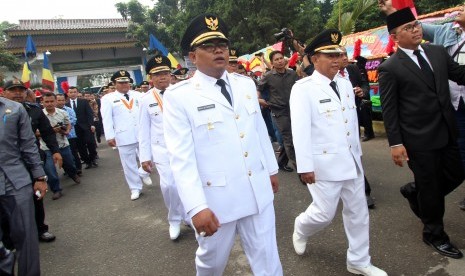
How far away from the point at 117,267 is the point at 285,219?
6.28 feet

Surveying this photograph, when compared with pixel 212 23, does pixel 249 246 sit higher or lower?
lower

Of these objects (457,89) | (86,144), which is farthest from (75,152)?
(457,89)

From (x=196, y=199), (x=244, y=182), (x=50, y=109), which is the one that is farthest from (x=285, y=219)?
(x=50, y=109)

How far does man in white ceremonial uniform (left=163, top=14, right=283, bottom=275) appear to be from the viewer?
216 cm

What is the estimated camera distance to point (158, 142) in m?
4.21

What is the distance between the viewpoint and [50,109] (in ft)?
23.4

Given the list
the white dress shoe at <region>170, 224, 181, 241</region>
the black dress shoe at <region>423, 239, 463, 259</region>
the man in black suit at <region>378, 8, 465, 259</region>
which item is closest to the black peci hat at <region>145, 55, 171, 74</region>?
the white dress shoe at <region>170, 224, 181, 241</region>

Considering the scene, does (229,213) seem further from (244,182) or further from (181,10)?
(181,10)

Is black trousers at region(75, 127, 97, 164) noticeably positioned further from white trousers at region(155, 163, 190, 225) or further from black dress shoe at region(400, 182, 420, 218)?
black dress shoe at region(400, 182, 420, 218)

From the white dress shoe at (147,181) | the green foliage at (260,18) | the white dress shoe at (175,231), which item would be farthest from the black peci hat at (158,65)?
the green foliage at (260,18)

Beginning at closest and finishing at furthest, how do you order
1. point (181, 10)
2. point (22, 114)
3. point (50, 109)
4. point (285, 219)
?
1. point (22, 114)
2. point (285, 219)
3. point (50, 109)
4. point (181, 10)

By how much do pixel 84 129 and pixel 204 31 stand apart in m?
7.80

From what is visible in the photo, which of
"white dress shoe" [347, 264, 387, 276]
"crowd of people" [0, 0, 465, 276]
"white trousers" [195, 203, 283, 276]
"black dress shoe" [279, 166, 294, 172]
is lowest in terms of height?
"white dress shoe" [347, 264, 387, 276]

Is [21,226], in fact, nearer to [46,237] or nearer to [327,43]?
[46,237]
